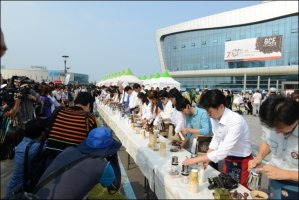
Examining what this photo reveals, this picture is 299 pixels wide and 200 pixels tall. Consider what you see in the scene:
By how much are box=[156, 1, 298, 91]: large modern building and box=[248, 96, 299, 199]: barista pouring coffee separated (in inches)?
1474

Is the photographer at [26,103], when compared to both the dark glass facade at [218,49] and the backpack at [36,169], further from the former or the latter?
the dark glass facade at [218,49]

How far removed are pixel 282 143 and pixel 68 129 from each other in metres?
1.86

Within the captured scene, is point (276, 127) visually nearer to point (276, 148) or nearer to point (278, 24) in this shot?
point (276, 148)

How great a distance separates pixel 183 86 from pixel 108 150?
52379mm

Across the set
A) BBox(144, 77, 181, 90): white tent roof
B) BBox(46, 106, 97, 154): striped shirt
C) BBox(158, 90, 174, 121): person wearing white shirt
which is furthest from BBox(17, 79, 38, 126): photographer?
BBox(144, 77, 181, 90): white tent roof

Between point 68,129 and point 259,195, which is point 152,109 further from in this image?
point 259,195

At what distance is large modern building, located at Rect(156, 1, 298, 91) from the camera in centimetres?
3781

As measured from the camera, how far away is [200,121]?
13.5 feet

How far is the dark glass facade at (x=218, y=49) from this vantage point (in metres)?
37.8

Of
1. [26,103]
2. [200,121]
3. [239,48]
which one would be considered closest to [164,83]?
[26,103]

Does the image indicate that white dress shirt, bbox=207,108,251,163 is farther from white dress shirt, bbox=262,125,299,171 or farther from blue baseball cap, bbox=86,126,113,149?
blue baseball cap, bbox=86,126,113,149

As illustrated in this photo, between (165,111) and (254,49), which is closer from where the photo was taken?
(165,111)

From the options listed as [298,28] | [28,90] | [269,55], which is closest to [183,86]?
[269,55]

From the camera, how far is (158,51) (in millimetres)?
60656
